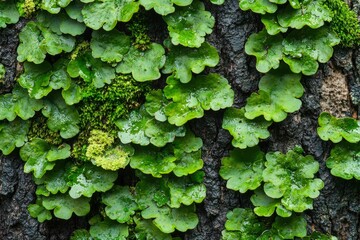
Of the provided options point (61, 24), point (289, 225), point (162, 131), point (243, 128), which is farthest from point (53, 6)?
point (289, 225)

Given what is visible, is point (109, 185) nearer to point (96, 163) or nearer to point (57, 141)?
point (96, 163)

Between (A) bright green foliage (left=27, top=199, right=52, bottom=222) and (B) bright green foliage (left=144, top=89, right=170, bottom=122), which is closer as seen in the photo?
(B) bright green foliage (left=144, top=89, right=170, bottom=122)

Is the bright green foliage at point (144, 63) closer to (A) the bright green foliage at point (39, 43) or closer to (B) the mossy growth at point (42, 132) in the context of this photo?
(A) the bright green foliage at point (39, 43)

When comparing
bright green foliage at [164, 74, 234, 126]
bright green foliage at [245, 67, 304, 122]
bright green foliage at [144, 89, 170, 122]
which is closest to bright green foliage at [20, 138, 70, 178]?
bright green foliage at [144, 89, 170, 122]

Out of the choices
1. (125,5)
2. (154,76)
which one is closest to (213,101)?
(154,76)

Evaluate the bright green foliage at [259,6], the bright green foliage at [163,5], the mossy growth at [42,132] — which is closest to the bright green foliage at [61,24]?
the bright green foliage at [163,5]

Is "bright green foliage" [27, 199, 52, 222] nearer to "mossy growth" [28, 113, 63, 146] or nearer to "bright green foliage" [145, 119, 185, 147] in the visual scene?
"mossy growth" [28, 113, 63, 146]

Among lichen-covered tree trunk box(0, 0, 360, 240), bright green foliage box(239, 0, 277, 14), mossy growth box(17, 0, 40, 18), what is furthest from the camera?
mossy growth box(17, 0, 40, 18)
